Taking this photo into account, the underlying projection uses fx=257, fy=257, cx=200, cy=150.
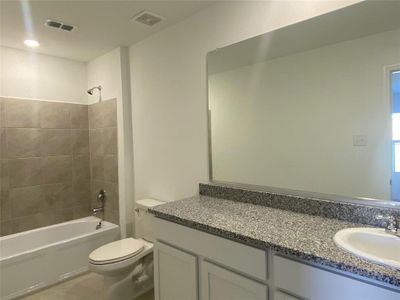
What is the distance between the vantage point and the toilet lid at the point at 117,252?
2.04 m

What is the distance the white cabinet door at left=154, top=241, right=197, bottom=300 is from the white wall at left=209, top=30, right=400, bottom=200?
26.8 inches

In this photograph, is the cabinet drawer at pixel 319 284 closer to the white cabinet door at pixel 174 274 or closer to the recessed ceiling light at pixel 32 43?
the white cabinet door at pixel 174 274

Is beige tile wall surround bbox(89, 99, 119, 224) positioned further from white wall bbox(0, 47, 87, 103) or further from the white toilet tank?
the white toilet tank

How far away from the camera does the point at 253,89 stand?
187 centimetres

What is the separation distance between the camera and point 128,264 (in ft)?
6.88

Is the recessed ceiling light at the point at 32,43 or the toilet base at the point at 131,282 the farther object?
the recessed ceiling light at the point at 32,43

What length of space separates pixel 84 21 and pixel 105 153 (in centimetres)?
149

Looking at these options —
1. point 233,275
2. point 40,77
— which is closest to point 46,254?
point 40,77

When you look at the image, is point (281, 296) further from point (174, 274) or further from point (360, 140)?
point (360, 140)

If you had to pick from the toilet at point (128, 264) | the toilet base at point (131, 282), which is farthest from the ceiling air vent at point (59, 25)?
the toilet base at point (131, 282)

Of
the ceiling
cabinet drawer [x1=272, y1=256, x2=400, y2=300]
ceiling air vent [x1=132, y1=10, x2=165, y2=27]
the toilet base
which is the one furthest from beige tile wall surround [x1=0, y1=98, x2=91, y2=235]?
cabinet drawer [x1=272, y1=256, x2=400, y2=300]

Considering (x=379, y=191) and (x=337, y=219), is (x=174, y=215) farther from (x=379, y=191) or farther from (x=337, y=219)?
(x=379, y=191)

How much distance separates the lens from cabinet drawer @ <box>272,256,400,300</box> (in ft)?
2.98

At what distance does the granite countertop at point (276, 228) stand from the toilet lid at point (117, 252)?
25.2 inches
